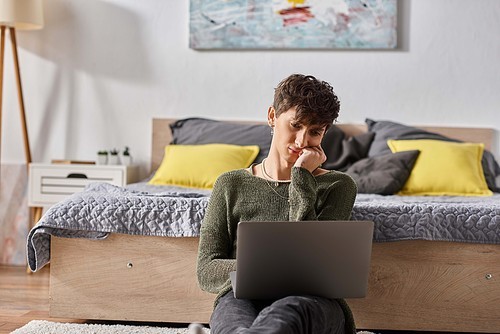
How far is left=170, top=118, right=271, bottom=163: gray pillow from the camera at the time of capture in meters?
4.05

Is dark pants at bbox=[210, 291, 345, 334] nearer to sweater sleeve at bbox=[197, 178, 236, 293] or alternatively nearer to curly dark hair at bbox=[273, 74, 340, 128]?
sweater sleeve at bbox=[197, 178, 236, 293]

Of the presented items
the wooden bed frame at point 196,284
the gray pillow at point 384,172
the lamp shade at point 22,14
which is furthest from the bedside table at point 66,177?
the wooden bed frame at point 196,284

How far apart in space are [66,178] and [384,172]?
5.29 feet

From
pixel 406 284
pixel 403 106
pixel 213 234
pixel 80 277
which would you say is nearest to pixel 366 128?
pixel 403 106

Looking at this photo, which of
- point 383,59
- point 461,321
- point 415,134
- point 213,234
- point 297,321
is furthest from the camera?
point 383,59

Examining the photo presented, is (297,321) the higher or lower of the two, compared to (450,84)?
lower

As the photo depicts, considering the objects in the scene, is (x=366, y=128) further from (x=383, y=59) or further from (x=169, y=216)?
(x=169, y=216)

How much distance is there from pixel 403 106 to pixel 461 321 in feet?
5.83

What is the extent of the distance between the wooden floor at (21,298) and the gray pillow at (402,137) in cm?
128

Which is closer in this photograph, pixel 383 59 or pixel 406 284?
pixel 406 284

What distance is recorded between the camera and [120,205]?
2746mm

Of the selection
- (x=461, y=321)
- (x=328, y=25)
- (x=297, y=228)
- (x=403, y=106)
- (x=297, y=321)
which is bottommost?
(x=461, y=321)

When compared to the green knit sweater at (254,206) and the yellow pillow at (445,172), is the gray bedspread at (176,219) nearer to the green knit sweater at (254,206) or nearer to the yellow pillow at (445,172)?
the green knit sweater at (254,206)

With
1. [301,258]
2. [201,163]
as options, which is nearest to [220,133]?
[201,163]
